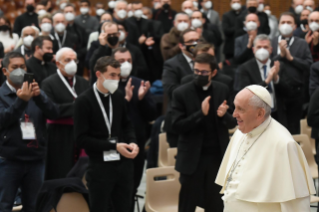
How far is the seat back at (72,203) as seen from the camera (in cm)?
438

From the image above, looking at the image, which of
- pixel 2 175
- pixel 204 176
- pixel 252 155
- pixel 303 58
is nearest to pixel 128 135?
pixel 204 176

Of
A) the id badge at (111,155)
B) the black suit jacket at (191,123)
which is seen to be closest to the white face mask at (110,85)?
the id badge at (111,155)

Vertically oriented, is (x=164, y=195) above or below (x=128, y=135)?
below

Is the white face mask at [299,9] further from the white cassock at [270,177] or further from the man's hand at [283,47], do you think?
the white cassock at [270,177]

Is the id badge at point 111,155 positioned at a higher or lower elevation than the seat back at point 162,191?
higher

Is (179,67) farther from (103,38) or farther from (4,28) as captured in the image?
(4,28)

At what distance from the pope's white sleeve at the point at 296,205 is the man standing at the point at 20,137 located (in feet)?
8.13

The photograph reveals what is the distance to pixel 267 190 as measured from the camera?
3.26 m

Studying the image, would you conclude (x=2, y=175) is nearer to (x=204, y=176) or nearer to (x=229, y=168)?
(x=204, y=176)

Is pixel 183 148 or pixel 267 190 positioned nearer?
pixel 267 190

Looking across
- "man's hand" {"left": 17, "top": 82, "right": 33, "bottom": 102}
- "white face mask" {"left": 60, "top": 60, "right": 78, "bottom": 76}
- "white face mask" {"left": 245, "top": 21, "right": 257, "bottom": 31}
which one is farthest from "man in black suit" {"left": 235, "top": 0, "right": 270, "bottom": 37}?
"man's hand" {"left": 17, "top": 82, "right": 33, "bottom": 102}

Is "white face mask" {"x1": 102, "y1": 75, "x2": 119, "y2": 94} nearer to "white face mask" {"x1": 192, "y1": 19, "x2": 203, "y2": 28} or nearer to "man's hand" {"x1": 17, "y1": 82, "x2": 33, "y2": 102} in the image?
"man's hand" {"x1": 17, "y1": 82, "x2": 33, "y2": 102}

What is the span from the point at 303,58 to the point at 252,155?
4085 millimetres

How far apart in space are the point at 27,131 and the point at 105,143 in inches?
33.7
